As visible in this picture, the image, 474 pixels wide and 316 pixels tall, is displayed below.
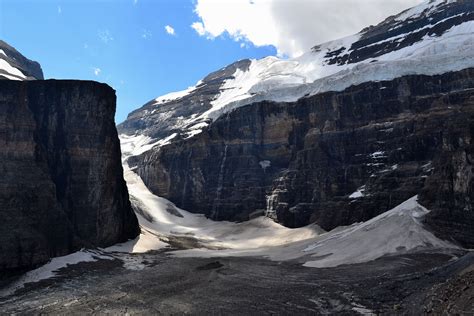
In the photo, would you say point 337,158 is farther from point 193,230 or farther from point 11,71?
point 11,71

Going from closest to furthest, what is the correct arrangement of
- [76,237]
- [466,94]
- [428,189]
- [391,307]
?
1. [391,307]
2. [76,237]
3. [428,189]
4. [466,94]

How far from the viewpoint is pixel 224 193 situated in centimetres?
11544

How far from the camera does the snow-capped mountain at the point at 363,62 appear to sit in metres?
98.2

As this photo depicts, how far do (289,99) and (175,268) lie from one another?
73634 millimetres

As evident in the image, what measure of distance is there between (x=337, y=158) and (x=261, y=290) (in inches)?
2418

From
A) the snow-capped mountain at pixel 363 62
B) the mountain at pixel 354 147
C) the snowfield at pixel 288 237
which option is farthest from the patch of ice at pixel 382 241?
the snow-capped mountain at pixel 363 62

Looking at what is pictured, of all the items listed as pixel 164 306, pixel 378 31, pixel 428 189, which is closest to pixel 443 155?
pixel 428 189

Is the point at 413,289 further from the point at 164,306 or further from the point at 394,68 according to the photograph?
the point at 394,68

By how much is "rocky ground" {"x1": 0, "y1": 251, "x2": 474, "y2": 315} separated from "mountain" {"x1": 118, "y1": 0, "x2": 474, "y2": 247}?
16005 millimetres

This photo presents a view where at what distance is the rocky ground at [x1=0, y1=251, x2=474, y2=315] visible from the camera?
94.4 ft

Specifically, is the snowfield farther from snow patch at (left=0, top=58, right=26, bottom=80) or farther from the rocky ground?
snow patch at (left=0, top=58, right=26, bottom=80)

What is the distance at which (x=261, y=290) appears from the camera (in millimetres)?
36062

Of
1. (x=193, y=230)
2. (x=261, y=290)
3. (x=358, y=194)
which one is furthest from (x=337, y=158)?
(x=261, y=290)

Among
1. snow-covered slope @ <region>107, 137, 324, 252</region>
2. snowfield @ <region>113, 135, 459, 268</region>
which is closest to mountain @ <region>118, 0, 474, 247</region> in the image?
snowfield @ <region>113, 135, 459, 268</region>
